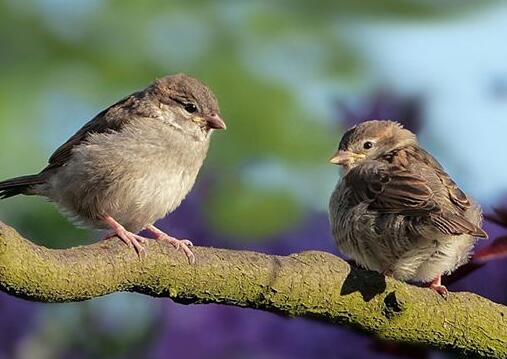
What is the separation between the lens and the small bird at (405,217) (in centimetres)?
254

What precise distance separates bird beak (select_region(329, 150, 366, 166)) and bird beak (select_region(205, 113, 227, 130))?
255 millimetres

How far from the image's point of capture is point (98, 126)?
2.94 metres

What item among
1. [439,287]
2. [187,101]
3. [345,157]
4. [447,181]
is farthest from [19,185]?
[439,287]

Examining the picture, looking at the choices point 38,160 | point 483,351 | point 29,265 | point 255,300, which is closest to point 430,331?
point 483,351

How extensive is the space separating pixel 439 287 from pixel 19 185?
1077 millimetres

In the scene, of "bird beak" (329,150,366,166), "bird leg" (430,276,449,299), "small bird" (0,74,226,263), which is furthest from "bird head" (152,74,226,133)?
"bird leg" (430,276,449,299)

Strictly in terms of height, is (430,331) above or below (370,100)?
below

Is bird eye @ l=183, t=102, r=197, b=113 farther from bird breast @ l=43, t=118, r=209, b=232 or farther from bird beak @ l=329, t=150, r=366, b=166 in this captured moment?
bird beak @ l=329, t=150, r=366, b=166

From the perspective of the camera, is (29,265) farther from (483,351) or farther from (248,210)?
(248,210)

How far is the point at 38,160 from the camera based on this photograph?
119 inches

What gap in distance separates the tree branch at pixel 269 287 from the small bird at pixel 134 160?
24.6 inches

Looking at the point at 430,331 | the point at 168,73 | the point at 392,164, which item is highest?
the point at 168,73

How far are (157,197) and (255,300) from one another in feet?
2.63

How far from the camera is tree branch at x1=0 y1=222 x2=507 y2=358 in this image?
1767 mm
